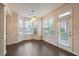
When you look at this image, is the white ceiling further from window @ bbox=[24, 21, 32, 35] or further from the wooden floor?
window @ bbox=[24, 21, 32, 35]

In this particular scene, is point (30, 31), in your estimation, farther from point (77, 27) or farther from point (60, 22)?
point (77, 27)

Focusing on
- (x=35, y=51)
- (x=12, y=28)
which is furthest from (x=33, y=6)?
(x=12, y=28)

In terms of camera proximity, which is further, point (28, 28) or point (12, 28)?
point (28, 28)

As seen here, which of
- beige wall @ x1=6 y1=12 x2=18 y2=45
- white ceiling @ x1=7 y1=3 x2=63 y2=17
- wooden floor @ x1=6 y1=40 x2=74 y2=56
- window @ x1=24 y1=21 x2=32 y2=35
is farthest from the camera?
window @ x1=24 y1=21 x2=32 y2=35

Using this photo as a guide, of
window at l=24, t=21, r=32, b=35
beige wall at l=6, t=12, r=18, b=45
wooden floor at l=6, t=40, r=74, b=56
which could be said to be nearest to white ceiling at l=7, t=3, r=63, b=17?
beige wall at l=6, t=12, r=18, b=45

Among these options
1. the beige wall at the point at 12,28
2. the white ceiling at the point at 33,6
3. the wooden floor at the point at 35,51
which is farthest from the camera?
the beige wall at the point at 12,28

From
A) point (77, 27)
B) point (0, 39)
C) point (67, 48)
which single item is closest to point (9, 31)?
point (0, 39)

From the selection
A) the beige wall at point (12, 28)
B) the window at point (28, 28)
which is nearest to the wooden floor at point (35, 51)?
the beige wall at point (12, 28)

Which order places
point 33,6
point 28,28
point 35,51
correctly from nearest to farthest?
point 35,51
point 33,6
point 28,28

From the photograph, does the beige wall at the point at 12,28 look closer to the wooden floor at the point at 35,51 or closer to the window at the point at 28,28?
the wooden floor at the point at 35,51

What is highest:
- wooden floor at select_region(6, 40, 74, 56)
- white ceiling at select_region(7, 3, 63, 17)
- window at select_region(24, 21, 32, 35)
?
white ceiling at select_region(7, 3, 63, 17)

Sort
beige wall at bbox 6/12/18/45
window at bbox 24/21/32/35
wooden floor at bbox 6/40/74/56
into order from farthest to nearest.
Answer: window at bbox 24/21/32/35
beige wall at bbox 6/12/18/45
wooden floor at bbox 6/40/74/56

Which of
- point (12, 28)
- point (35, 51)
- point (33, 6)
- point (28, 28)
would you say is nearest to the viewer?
point (35, 51)

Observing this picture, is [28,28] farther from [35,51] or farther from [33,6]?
[35,51]
